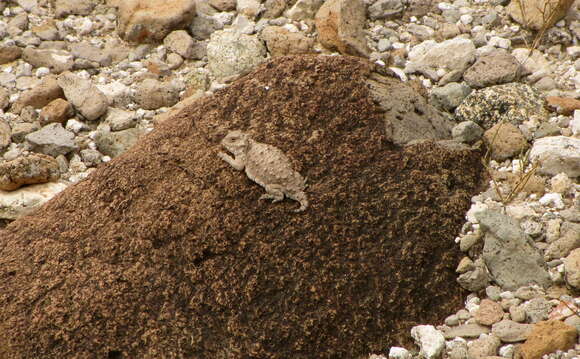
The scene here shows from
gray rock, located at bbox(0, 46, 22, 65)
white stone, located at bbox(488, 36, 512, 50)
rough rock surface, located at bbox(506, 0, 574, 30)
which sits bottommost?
gray rock, located at bbox(0, 46, 22, 65)

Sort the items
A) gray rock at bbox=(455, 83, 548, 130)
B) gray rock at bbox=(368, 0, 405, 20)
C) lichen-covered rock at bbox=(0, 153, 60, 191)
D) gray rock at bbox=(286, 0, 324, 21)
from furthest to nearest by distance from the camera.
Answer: gray rock at bbox=(286, 0, 324, 21) < gray rock at bbox=(368, 0, 405, 20) < lichen-covered rock at bbox=(0, 153, 60, 191) < gray rock at bbox=(455, 83, 548, 130)

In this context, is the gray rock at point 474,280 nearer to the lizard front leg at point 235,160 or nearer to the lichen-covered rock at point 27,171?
the lizard front leg at point 235,160

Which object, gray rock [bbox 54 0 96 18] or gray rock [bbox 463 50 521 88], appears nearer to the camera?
gray rock [bbox 463 50 521 88]

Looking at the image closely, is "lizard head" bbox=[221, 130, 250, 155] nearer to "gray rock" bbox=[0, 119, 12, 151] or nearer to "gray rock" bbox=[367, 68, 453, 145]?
"gray rock" bbox=[367, 68, 453, 145]

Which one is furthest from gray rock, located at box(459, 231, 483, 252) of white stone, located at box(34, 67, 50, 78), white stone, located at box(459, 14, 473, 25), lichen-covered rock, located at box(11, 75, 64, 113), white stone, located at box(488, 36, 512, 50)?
white stone, located at box(34, 67, 50, 78)

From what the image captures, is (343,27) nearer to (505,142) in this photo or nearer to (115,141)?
(505,142)

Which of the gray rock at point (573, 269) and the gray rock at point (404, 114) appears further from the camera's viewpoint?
the gray rock at point (404, 114)

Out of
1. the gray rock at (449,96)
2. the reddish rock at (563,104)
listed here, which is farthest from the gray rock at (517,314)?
the gray rock at (449,96)
